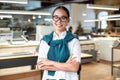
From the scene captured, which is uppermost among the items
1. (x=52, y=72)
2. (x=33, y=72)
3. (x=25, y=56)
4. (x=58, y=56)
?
(x=58, y=56)

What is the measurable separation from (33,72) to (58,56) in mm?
2051

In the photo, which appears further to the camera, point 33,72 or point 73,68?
point 33,72

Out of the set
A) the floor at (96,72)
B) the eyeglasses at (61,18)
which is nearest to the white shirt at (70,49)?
the eyeglasses at (61,18)

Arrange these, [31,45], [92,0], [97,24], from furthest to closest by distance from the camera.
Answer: [97,24] → [92,0] → [31,45]

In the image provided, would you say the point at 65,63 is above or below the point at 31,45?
above

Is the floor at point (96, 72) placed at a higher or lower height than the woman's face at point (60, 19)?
lower

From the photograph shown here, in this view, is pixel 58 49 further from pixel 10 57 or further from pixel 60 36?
pixel 10 57

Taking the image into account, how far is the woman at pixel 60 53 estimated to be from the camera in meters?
1.33

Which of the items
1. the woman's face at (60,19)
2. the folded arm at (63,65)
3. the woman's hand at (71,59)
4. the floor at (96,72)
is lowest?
the floor at (96,72)

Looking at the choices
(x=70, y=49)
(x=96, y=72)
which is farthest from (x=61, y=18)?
(x=96, y=72)

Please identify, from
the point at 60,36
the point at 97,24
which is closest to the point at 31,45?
the point at 60,36

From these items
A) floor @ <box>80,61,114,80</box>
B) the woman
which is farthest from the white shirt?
floor @ <box>80,61,114,80</box>

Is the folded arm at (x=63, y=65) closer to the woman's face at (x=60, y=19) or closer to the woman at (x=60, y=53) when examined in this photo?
the woman at (x=60, y=53)

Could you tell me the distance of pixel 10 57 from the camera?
10.3 ft
